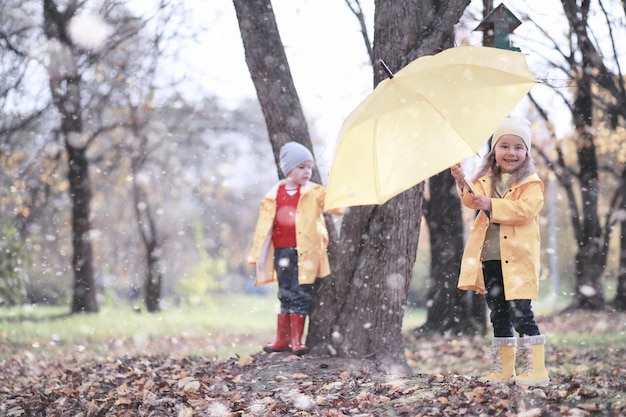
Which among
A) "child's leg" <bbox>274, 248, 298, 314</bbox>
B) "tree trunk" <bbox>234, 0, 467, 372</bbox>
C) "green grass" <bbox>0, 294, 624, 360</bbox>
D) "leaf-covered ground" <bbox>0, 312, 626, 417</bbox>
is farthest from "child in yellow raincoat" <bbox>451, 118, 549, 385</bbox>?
"green grass" <bbox>0, 294, 624, 360</bbox>

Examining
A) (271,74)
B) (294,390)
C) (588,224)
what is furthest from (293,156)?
(588,224)

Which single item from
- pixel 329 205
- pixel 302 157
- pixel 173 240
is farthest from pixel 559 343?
pixel 173 240

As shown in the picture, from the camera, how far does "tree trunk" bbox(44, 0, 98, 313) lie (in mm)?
13352

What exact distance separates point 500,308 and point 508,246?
46 cm

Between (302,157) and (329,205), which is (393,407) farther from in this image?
(302,157)

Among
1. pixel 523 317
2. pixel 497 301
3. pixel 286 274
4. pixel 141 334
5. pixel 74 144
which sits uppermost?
pixel 74 144

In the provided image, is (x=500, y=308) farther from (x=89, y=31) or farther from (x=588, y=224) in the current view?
(x=89, y=31)

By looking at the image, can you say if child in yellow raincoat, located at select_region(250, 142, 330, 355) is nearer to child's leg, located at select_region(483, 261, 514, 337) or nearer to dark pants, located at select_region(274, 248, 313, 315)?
dark pants, located at select_region(274, 248, 313, 315)

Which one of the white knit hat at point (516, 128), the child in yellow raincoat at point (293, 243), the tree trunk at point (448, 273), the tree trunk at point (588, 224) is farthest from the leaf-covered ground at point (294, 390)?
the tree trunk at point (588, 224)

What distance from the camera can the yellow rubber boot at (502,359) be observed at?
4680 millimetres

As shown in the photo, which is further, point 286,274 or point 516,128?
point 286,274

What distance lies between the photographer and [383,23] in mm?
5961

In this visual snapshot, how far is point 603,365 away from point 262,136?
11.6 metres

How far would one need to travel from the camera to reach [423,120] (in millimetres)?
3910
